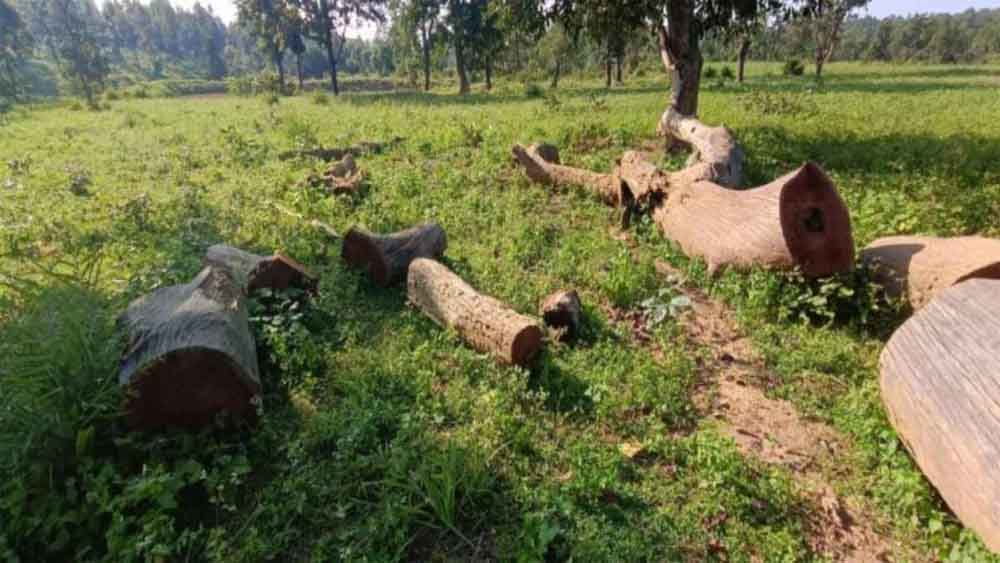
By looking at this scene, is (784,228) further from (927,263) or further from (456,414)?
(456,414)

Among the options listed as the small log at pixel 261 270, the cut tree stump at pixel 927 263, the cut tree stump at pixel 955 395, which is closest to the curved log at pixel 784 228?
the cut tree stump at pixel 927 263

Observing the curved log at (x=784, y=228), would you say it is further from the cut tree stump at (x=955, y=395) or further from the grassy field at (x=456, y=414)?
the cut tree stump at (x=955, y=395)

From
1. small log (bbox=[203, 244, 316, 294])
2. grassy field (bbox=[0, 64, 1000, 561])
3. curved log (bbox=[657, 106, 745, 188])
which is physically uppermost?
curved log (bbox=[657, 106, 745, 188])

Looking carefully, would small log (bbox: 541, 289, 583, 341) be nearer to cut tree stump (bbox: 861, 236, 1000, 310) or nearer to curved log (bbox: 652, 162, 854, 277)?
curved log (bbox: 652, 162, 854, 277)

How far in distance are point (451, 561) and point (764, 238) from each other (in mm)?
3617

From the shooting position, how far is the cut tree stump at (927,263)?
3.51 meters

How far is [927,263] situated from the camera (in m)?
3.88

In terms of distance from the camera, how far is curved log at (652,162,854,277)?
13.4 feet

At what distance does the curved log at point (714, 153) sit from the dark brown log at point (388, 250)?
3.30 meters

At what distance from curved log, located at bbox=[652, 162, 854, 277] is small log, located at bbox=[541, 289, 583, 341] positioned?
168 cm

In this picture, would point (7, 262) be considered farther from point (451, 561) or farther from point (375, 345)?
point (451, 561)

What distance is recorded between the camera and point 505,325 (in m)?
3.68

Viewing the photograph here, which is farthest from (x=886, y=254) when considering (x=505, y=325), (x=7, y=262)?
(x=7, y=262)

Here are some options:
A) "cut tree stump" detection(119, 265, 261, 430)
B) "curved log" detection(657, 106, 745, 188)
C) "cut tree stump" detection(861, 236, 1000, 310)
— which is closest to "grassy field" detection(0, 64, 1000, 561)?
"cut tree stump" detection(119, 265, 261, 430)
